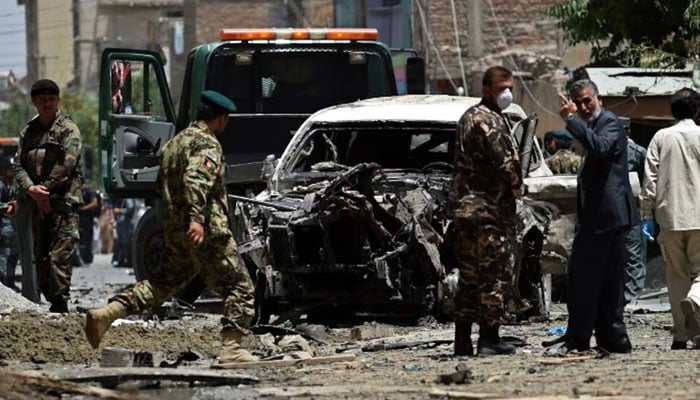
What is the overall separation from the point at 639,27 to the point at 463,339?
38.9 ft

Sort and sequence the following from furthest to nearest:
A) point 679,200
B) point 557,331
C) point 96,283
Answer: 1. point 96,283
2. point 557,331
3. point 679,200

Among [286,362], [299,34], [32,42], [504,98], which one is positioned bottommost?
[32,42]

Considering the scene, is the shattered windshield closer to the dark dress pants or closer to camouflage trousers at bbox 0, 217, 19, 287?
the dark dress pants

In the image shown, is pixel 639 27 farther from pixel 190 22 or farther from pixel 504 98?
pixel 190 22

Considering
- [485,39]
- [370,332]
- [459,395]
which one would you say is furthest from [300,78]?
[485,39]

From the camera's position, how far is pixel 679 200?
445 inches

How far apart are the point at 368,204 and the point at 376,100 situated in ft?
8.13

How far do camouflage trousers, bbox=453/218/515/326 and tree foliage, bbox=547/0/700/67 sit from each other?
31.6ft

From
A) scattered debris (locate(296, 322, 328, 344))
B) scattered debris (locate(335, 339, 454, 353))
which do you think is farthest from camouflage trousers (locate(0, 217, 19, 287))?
scattered debris (locate(335, 339, 454, 353))

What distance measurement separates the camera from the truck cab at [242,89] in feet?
57.5

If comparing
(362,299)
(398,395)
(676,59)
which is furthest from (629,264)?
(398,395)

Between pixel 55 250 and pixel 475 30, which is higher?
pixel 55 250

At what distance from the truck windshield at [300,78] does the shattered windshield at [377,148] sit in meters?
3.33

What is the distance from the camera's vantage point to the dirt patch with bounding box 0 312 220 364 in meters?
11.0
